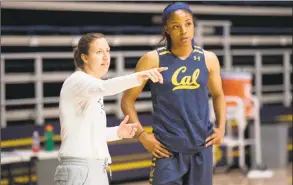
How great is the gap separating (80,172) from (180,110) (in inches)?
27.5

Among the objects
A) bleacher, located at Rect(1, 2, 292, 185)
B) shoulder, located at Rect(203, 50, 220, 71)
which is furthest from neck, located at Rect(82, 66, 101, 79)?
bleacher, located at Rect(1, 2, 292, 185)

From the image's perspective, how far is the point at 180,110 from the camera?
344 centimetres

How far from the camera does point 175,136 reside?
3.47 meters

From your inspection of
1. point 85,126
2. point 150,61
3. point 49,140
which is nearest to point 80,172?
point 85,126

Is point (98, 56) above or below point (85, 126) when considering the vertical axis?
above

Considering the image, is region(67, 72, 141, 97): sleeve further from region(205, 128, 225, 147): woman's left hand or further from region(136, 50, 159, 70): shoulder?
region(205, 128, 225, 147): woman's left hand

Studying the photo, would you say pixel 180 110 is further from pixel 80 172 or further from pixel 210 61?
pixel 80 172

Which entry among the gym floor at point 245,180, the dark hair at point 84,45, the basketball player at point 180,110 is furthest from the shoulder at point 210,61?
the gym floor at point 245,180

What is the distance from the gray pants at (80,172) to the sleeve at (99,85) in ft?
1.05

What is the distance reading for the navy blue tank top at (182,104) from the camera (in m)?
3.45

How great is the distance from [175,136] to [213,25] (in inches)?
222

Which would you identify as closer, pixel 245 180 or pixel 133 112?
pixel 133 112

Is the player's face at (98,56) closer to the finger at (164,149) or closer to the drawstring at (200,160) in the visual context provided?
the finger at (164,149)

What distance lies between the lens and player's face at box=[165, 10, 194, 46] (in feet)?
11.1
